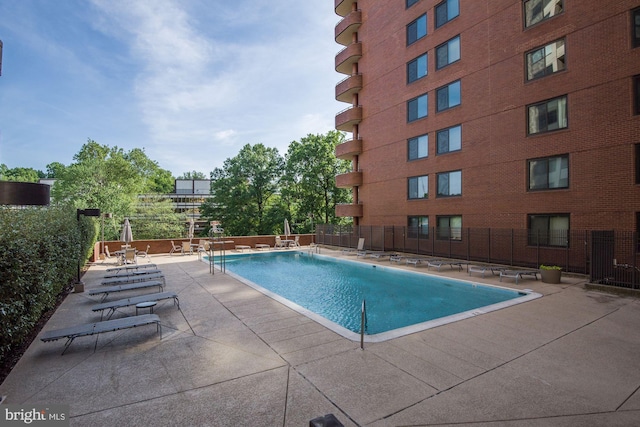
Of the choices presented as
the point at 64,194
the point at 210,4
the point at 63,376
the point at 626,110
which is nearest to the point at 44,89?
the point at 64,194

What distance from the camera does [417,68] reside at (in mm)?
21969

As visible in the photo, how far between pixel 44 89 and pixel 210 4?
3787cm

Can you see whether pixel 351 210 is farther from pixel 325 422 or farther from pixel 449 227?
pixel 325 422

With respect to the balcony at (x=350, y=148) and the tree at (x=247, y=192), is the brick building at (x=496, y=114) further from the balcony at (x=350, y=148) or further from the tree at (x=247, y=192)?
the tree at (x=247, y=192)

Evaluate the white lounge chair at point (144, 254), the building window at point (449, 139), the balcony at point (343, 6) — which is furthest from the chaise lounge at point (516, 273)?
the balcony at point (343, 6)

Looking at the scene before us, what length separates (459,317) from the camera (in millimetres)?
7691

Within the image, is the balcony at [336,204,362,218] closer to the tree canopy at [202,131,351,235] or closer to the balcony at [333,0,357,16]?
the tree canopy at [202,131,351,235]

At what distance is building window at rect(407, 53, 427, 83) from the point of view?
21453 millimetres

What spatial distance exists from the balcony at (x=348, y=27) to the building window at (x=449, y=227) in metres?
18.2

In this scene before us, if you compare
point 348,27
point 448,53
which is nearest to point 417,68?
point 448,53

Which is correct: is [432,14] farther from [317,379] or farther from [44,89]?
[44,89]

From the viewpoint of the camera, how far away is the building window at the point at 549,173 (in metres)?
14.2

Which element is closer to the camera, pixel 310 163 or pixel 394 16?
pixel 394 16

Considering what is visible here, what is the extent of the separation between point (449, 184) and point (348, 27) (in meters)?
17.0
